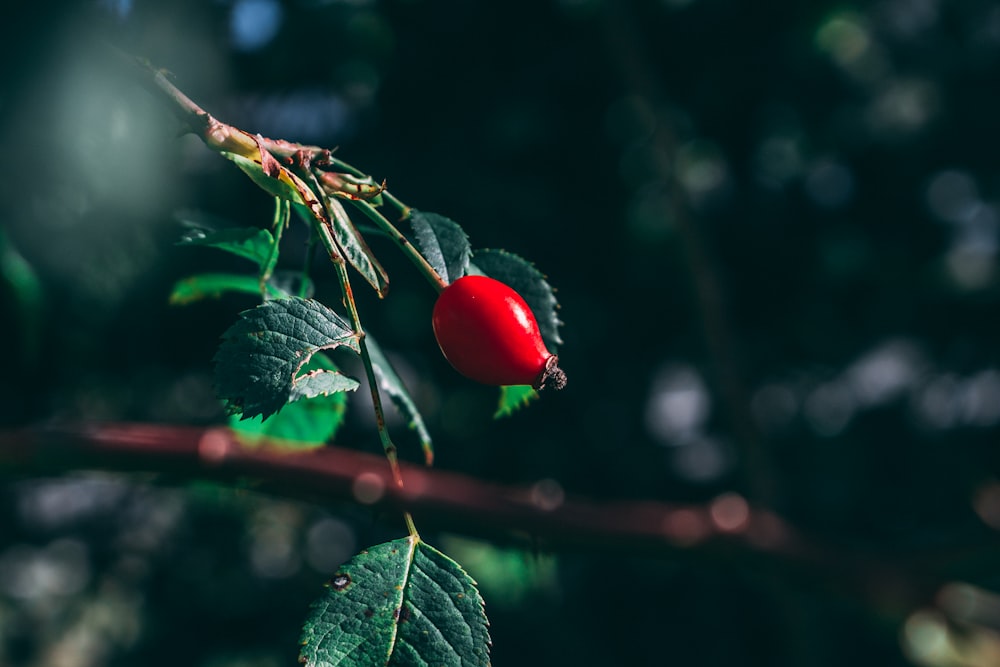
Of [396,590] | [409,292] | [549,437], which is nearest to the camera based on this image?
[396,590]

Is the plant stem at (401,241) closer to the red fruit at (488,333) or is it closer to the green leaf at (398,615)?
the red fruit at (488,333)

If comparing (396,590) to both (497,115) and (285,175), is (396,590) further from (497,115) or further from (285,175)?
(497,115)

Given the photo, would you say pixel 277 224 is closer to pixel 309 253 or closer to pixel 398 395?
pixel 309 253

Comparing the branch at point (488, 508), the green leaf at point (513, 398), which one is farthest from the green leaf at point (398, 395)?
the branch at point (488, 508)

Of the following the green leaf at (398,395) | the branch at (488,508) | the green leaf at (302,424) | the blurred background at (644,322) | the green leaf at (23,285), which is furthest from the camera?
the blurred background at (644,322)

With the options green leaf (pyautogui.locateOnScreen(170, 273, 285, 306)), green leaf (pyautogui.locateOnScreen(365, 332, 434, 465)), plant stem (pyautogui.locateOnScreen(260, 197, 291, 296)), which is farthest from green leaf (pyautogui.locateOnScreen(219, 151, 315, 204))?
green leaf (pyautogui.locateOnScreen(170, 273, 285, 306))

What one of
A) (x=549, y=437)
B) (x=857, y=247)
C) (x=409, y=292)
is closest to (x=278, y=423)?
(x=409, y=292)
